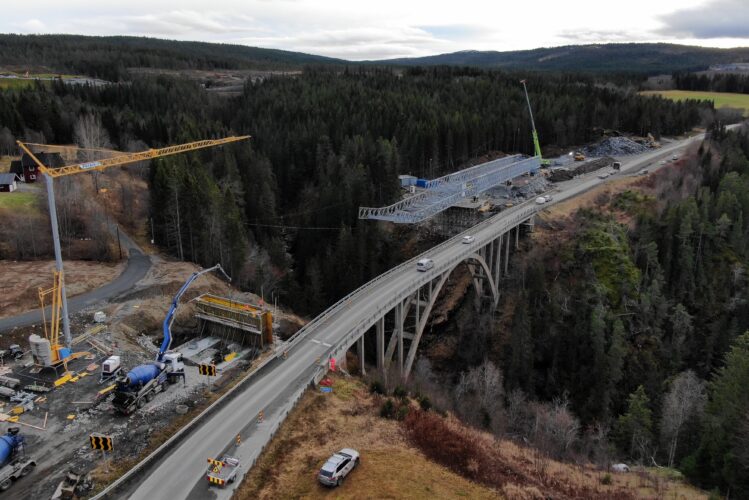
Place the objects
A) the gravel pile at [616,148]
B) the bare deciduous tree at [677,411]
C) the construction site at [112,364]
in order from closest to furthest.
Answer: the construction site at [112,364] → the bare deciduous tree at [677,411] → the gravel pile at [616,148]

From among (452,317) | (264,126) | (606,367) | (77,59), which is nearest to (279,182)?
(264,126)

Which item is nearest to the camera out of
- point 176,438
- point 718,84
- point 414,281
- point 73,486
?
point 73,486

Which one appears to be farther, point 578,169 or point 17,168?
point 578,169

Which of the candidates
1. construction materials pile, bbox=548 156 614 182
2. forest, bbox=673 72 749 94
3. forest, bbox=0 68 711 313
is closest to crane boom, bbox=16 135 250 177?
forest, bbox=0 68 711 313

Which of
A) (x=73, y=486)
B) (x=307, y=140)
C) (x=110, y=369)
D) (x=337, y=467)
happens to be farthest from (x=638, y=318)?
(x=307, y=140)

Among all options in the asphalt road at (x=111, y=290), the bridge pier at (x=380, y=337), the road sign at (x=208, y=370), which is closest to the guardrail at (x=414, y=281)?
the bridge pier at (x=380, y=337)

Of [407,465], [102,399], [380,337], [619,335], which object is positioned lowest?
[619,335]

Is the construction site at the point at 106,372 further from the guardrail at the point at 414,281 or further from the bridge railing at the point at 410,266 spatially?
the guardrail at the point at 414,281

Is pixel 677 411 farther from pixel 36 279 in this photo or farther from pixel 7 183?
pixel 7 183
